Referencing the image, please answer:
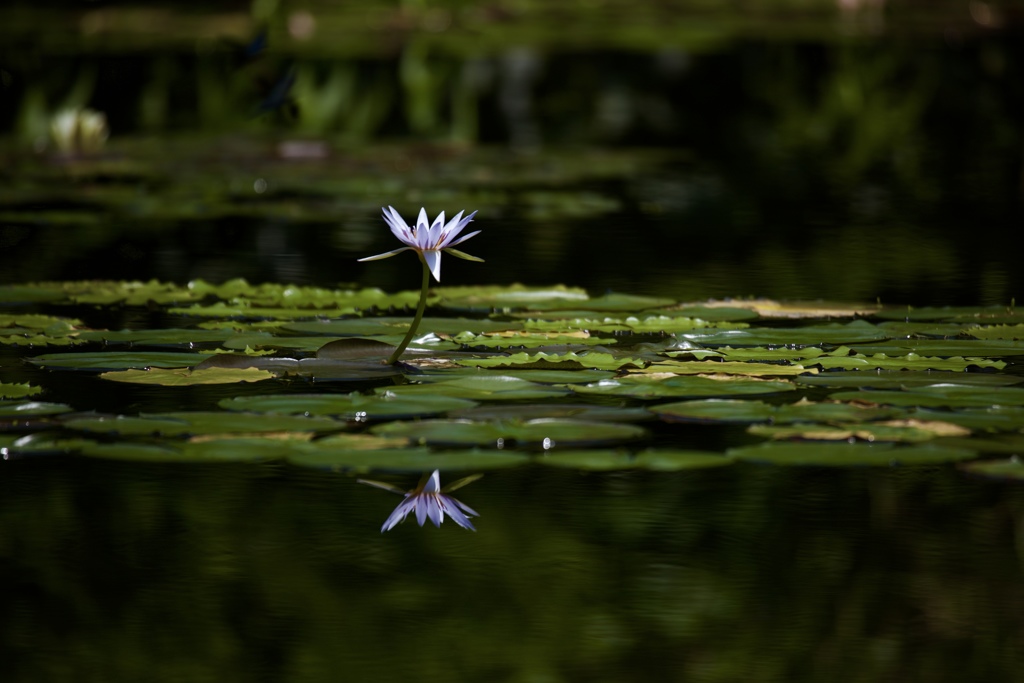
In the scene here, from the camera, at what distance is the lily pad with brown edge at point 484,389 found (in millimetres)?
3346

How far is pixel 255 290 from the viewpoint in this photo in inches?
183

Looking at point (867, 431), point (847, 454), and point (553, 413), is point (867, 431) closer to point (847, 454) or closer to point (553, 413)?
point (847, 454)

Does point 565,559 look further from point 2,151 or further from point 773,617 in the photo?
point 2,151

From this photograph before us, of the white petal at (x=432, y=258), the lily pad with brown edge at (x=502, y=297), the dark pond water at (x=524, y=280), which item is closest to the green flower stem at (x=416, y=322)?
the white petal at (x=432, y=258)

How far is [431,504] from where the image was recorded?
9.16 feet

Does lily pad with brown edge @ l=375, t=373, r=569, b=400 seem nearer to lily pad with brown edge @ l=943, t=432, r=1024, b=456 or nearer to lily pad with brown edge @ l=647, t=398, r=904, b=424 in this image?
lily pad with brown edge @ l=647, t=398, r=904, b=424

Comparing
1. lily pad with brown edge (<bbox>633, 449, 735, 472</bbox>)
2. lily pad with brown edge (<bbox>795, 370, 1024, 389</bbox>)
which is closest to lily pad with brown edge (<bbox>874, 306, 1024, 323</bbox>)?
lily pad with brown edge (<bbox>795, 370, 1024, 389</bbox>)

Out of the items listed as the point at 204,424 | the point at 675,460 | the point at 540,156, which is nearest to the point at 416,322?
the point at 204,424

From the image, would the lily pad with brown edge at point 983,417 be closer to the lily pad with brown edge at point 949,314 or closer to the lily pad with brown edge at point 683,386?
the lily pad with brown edge at point 683,386

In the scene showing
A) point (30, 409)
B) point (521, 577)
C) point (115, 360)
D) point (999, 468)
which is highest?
point (115, 360)

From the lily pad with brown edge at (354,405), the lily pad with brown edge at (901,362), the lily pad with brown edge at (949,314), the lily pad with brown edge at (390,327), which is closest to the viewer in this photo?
the lily pad with brown edge at (354,405)

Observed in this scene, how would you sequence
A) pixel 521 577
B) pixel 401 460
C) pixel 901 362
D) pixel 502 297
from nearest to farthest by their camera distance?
1. pixel 521 577
2. pixel 401 460
3. pixel 901 362
4. pixel 502 297

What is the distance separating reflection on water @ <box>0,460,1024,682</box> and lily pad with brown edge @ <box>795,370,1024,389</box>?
1.62 ft

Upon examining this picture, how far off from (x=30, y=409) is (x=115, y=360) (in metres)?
0.42
